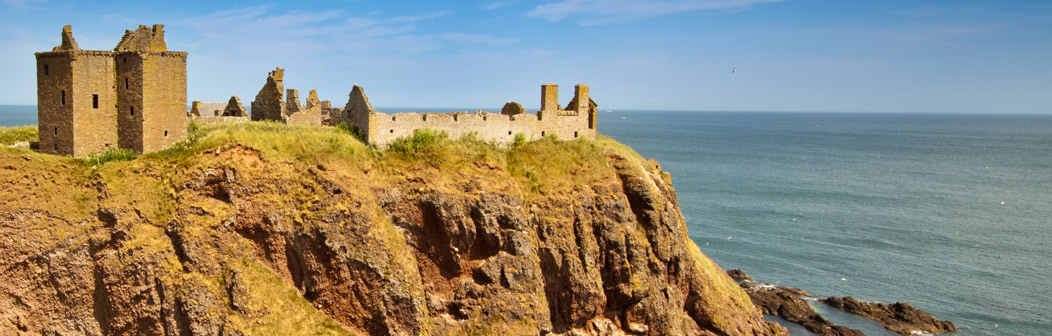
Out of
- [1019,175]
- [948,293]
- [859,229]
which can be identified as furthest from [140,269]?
[1019,175]

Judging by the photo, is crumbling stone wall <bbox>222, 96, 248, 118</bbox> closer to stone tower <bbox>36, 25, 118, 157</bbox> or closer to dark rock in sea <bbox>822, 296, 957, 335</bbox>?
stone tower <bbox>36, 25, 118, 157</bbox>

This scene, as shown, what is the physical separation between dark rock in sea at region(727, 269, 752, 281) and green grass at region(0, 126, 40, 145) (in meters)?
41.9

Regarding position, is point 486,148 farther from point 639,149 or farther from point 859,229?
point 639,149

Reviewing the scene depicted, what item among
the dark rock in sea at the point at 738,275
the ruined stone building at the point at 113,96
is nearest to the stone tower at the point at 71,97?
the ruined stone building at the point at 113,96

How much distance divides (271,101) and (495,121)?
10.8 metres

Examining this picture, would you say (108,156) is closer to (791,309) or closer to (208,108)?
(208,108)

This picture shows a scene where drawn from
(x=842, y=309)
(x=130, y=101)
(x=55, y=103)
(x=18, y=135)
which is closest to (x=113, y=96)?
(x=130, y=101)

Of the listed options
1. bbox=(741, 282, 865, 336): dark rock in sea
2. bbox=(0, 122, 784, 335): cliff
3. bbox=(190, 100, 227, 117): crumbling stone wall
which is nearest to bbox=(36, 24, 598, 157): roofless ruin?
bbox=(0, 122, 784, 335): cliff

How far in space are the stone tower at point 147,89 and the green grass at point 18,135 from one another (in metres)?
5.18

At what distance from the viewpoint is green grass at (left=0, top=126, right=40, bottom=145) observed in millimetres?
32188

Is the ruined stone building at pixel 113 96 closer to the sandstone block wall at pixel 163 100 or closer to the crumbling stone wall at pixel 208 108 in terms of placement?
the sandstone block wall at pixel 163 100

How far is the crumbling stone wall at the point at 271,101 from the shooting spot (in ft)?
119

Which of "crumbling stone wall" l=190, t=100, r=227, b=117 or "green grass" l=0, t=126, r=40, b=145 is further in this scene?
"crumbling stone wall" l=190, t=100, r=227, b=117

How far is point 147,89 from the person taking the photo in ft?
98.9
